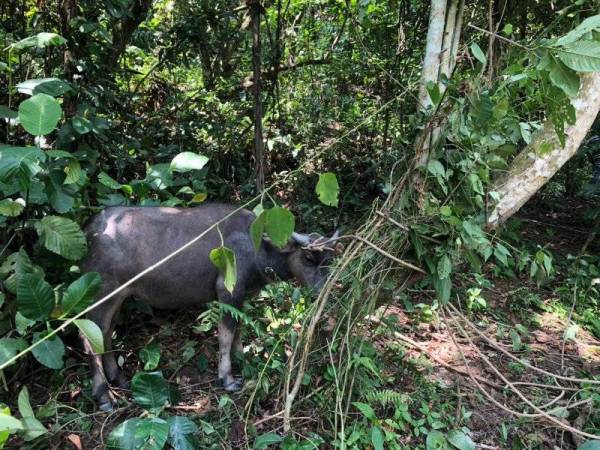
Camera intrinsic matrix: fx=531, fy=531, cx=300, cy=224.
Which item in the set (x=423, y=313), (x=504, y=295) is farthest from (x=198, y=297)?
(x=504, y=295)

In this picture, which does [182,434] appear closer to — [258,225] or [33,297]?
[33,297]

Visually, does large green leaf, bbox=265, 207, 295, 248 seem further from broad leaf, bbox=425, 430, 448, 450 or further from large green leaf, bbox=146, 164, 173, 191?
large green leaf, bbox=146, 164, 173, 191

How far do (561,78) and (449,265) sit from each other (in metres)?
1.67

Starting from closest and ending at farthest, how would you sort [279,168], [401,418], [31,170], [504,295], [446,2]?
[31,170] < [401,418] < [446,2] < [504,295] < [279,168]

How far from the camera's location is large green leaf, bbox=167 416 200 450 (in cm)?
329

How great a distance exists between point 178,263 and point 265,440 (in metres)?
1.53

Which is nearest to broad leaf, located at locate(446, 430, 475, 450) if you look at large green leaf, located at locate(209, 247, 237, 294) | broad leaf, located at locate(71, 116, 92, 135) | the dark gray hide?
the dark gray hide

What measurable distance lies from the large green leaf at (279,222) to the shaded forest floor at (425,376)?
1906 millimetres

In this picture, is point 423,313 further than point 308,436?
Yes

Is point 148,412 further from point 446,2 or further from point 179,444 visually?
point 446,2

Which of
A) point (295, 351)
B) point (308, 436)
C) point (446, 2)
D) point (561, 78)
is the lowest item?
point (308, 436)

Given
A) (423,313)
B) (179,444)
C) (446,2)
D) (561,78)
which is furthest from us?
(423,313)

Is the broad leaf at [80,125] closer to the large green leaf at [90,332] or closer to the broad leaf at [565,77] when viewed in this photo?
the large green leaf at [90,332]

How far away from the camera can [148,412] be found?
3.63 m
